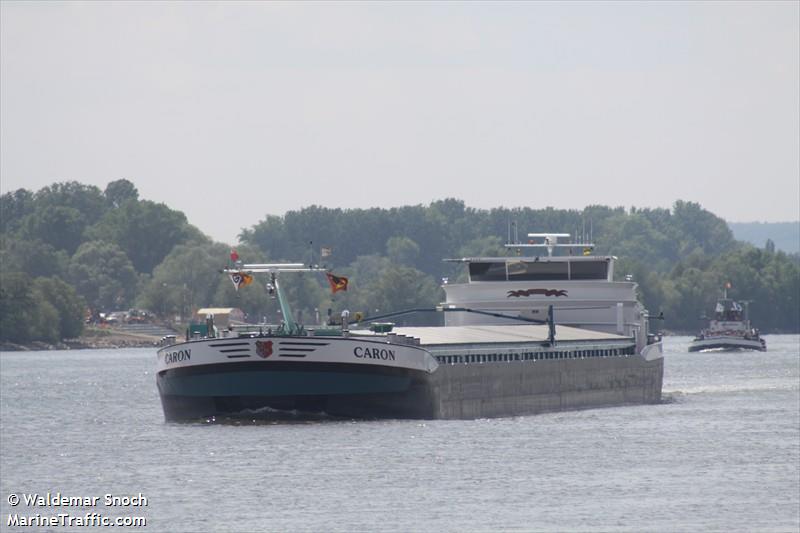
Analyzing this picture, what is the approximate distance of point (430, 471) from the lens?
44531mm

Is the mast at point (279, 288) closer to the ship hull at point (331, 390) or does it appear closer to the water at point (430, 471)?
the ship hull at point (331, 390)

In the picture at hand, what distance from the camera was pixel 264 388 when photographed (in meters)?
55.0

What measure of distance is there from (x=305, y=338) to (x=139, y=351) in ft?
480

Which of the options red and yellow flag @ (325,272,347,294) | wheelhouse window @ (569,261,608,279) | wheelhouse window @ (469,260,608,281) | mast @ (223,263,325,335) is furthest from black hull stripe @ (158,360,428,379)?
wheelhouse window @ (569,261,608,279)

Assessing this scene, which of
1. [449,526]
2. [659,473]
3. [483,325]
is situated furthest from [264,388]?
[483,325]

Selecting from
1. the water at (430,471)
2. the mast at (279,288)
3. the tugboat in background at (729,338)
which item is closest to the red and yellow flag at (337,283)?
the mast at (279,288)

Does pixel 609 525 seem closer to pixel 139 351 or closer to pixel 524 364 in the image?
pixel 524 364

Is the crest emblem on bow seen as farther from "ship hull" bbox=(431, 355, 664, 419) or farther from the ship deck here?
the ship deck

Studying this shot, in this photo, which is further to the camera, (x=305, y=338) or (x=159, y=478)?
(x=305, y=338)

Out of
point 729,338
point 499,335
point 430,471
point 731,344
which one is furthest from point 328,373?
point 729,338

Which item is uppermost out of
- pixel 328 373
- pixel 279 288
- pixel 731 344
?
pixel 279 288

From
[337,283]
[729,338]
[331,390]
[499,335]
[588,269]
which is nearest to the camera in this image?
[331,390]

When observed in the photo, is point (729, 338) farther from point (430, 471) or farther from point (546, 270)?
point (430, 471)

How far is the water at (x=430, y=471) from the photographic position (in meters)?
37.6
